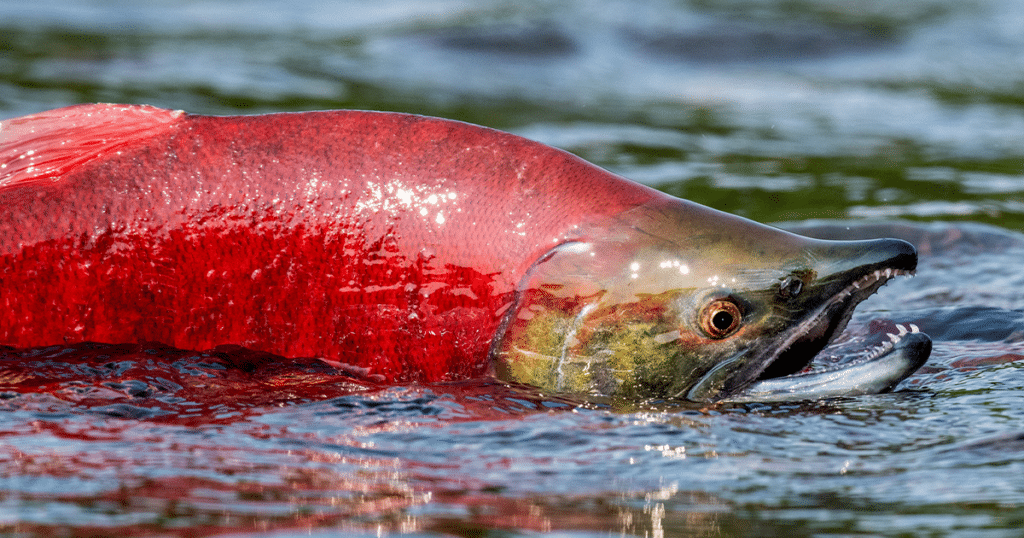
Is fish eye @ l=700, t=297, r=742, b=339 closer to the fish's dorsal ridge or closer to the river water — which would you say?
the river water

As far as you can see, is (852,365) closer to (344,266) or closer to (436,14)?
(344,266)

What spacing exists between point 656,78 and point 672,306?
7391 mm

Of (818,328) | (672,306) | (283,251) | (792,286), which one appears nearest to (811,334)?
(818,328)

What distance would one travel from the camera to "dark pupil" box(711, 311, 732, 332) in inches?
133

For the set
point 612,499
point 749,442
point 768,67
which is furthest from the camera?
point 768,67

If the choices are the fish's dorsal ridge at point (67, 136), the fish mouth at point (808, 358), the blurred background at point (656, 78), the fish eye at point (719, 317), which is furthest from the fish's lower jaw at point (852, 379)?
the blurred background at point (656, 78)

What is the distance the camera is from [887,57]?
37.1 ft

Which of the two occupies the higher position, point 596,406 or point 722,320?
point 722,320

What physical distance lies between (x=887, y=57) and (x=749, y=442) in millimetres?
8922

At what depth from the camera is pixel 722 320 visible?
339 cm

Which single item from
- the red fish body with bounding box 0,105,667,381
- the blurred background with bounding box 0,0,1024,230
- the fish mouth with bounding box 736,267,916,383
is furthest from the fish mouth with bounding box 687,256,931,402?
the blurred background with bounding box 0,0,1024,230

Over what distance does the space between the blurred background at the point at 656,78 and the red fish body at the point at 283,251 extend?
3370mm

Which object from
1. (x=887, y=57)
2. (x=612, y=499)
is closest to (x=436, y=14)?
(x=887, y=57)

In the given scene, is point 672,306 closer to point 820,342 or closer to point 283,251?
point 820,342
